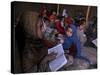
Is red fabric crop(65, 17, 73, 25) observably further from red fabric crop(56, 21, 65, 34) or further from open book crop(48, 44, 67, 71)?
open book crop(48, 44, 67, 71)

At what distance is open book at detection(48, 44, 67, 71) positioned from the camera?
2.13m

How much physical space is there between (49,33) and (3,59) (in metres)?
0.47

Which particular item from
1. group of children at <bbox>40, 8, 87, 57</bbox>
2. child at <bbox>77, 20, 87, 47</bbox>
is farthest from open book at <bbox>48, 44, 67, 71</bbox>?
child at <bbox>77, 20, 87, 47</bbox>

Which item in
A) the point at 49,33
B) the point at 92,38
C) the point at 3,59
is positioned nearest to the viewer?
the point at 3,59

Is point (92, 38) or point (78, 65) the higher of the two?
point (92, 38)

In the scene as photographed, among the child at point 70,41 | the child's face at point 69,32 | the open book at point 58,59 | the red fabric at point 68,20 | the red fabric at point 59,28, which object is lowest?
the open book at point 58,59

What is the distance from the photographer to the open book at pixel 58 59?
2.13 metres

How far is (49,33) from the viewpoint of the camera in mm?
2129

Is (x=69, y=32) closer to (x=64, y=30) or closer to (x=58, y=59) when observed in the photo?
(x=64, y=30)

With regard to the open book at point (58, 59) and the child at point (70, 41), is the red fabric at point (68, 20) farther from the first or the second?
the open book at point (58, 59)

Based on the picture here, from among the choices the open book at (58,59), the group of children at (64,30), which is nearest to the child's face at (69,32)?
the group of children at (64,30)

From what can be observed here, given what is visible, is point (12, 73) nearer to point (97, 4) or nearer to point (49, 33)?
point (49, 33)

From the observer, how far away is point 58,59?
2.15m

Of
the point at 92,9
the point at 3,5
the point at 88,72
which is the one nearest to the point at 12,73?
the point at 3,5
